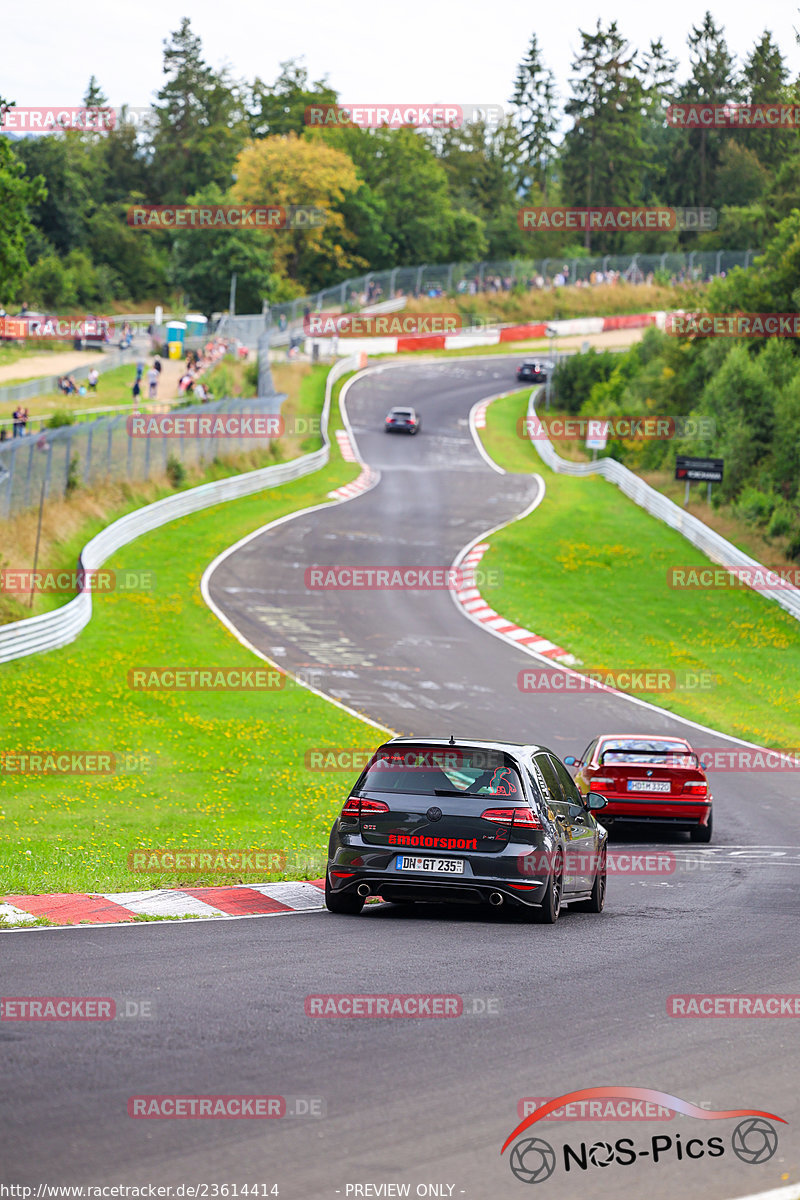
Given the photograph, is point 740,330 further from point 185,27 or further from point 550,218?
point 185,27

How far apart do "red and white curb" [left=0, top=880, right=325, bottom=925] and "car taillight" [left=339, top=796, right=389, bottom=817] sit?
3.65ft

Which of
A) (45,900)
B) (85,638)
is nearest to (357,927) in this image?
(45,900)

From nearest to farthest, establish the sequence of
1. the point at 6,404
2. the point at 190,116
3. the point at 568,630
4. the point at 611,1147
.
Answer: the point at 611,1147 < the point at 568,630 < the point at 6,404 < the point at 190,116

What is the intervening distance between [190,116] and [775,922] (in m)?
127

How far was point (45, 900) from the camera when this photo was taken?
1102 centimetres

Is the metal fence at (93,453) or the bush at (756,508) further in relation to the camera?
the bush at (756,508)

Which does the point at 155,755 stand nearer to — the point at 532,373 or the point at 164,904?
the point at 164,904

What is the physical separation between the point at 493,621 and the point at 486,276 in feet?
215

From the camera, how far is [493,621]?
34.8 metres
